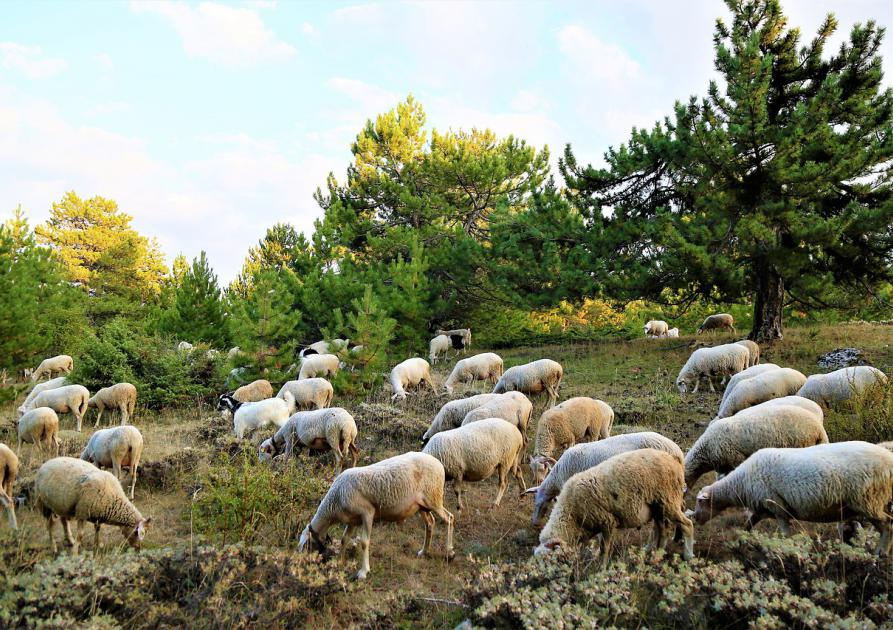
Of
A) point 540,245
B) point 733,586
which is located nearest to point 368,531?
point 733,586

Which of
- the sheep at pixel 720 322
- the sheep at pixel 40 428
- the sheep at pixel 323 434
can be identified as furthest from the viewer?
the sheep at pixel 720 322

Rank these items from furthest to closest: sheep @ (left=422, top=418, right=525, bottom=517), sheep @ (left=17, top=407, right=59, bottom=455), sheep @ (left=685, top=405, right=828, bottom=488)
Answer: sheep @ (left=17, top=407, right=59, bottom=455)
sheep @ (left=422, top=418, right=525, bottom=517)
sheep @ (left=685, top=405, right=828, bottom=488)

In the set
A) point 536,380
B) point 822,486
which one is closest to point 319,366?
point 536,380

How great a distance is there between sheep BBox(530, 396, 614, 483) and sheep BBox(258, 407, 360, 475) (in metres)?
3.00

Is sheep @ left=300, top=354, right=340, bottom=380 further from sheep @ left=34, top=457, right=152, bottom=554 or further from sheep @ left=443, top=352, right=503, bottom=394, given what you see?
sheep @ left=34, top=457, right=152, bottom=554

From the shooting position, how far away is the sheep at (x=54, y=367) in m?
19.5

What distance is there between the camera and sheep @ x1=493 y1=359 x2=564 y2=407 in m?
12.3

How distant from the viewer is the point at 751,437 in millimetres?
6422

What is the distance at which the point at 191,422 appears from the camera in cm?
1280

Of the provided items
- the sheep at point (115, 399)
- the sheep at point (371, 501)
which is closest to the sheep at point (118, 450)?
the sheep at point (371, 501)

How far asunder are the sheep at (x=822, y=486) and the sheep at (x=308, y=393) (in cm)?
944

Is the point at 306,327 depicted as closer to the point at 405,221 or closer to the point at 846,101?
the point at 405,221

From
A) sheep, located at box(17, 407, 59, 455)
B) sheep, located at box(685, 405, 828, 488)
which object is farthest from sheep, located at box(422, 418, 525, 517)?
sheep, located at box(17, 407, 59, 455)

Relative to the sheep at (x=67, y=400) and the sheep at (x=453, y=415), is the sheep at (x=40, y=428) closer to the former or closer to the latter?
the sheep at (x=67, y=400)
